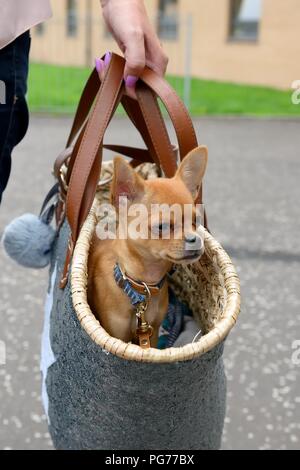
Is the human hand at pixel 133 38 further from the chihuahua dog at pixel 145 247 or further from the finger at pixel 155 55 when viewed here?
the chihuahua dog at pixel 145 247

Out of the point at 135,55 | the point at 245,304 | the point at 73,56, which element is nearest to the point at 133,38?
the point at 135,55

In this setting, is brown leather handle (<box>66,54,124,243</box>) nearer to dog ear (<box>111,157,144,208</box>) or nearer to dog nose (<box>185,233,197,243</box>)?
dog ear (<box>111,157,144,208</box>)

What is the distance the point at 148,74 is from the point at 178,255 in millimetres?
481

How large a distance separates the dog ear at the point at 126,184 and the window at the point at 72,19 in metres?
14.0

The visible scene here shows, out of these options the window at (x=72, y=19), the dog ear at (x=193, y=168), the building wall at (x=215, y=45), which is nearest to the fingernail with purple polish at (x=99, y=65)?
the dog ear at (x=193, y=168)

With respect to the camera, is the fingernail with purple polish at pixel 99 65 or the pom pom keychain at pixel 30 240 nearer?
the fingernail with purple polish at pixel 99 65

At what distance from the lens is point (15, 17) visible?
1.40 metres

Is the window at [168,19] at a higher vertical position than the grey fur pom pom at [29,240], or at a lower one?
higher

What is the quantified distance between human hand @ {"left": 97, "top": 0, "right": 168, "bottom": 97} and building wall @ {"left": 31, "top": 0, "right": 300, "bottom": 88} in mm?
8170

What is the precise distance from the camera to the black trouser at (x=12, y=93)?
1418 mm

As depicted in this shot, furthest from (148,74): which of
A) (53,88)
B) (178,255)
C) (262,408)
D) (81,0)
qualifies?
(81,0)

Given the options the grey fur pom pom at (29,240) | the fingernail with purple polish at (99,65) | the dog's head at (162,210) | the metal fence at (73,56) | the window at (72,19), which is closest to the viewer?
the dog's head at (162,210)

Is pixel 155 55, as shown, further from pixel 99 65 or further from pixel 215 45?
pixel 215 45

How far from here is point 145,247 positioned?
4.24 feet
